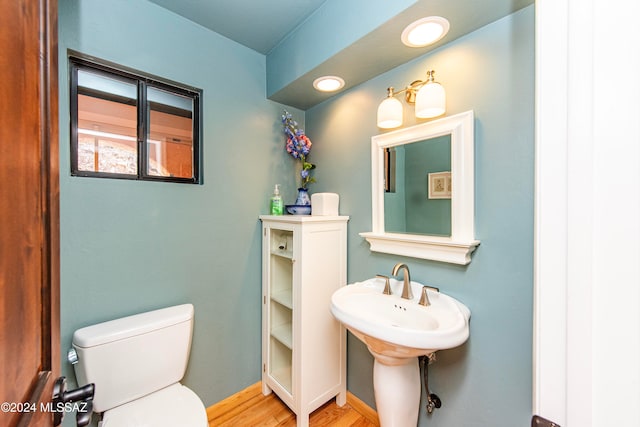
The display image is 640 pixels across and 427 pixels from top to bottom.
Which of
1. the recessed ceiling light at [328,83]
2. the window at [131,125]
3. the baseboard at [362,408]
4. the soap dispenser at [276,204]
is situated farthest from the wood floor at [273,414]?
the recessed ceiling light at [328,83]

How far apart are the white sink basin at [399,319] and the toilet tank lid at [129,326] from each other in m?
0.84

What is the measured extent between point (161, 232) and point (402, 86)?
1.63 metres

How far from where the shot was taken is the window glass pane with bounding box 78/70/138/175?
1238 millimetres

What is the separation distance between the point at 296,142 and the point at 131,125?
1026 millimetres

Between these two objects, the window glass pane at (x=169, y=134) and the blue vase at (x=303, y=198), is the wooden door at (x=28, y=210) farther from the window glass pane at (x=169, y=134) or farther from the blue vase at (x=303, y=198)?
the blue vase at (x=303, y=198)

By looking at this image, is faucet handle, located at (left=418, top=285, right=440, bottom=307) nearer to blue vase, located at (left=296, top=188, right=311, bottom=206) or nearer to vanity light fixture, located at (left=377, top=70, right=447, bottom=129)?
vanity light fixture, located at (left=377, top=70, right=447, bottom=129)

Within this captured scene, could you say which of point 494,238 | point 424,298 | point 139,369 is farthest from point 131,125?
Result: point 494,238

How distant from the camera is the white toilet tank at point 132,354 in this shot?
3.55 feet

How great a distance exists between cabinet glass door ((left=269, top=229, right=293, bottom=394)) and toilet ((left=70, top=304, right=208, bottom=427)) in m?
0.62

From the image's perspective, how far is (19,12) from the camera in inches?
14.7

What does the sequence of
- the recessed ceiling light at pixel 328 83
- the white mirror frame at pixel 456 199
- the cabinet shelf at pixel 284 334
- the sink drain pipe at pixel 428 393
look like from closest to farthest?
1. the white mirror frame at pixel 456 199
2. the sink drain pipe at pixel 428 393
3. the recessed ceiling light at pixel 328 83
4. the cabinet shelf at pixel 284 334
